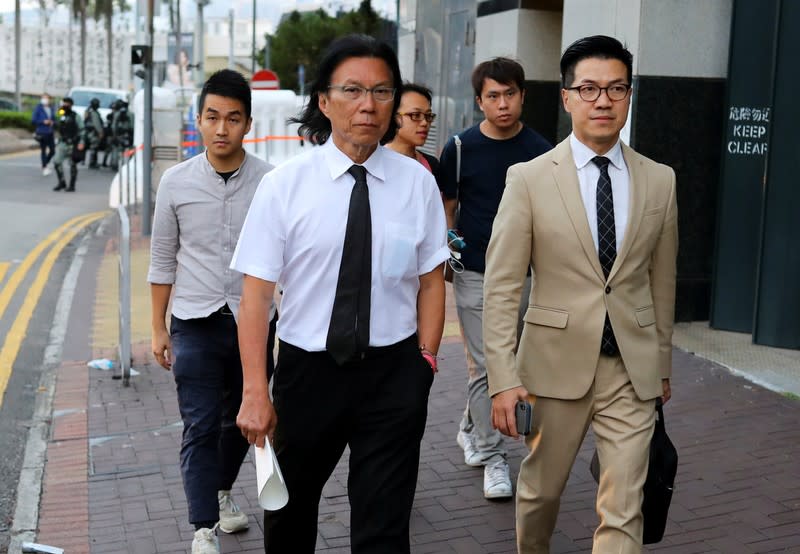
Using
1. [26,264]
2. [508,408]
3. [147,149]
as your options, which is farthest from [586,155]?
[147,149]

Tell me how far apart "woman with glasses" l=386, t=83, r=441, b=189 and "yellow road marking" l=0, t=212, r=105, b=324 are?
22.0 feet

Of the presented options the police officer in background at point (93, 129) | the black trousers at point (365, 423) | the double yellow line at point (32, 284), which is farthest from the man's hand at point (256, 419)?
the police officer in background at point (93, 129)

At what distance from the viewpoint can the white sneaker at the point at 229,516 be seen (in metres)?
5.24

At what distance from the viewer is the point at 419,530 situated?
5.25 metres

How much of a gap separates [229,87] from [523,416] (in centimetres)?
192

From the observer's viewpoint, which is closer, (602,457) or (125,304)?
(602,457)

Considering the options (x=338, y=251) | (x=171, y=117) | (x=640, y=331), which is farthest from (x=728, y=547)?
(x=171, y=117)

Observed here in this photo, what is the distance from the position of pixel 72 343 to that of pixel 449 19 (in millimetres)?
6982

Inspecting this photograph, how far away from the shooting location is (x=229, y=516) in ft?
17.3

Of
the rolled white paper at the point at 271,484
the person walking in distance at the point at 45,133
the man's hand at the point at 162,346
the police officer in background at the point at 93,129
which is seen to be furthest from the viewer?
the police officer in background at the point at 93,129

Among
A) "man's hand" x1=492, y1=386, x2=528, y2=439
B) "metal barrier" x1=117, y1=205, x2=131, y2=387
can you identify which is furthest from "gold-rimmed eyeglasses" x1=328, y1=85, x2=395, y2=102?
"metal barrier" x1=117, y1=205, x2=131, y2=387

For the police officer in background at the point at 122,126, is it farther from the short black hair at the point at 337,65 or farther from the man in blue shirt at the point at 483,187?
the short black hair at the point at 337,65

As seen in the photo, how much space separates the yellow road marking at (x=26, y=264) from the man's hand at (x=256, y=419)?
8287 mm

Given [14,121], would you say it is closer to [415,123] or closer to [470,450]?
[470,450]
